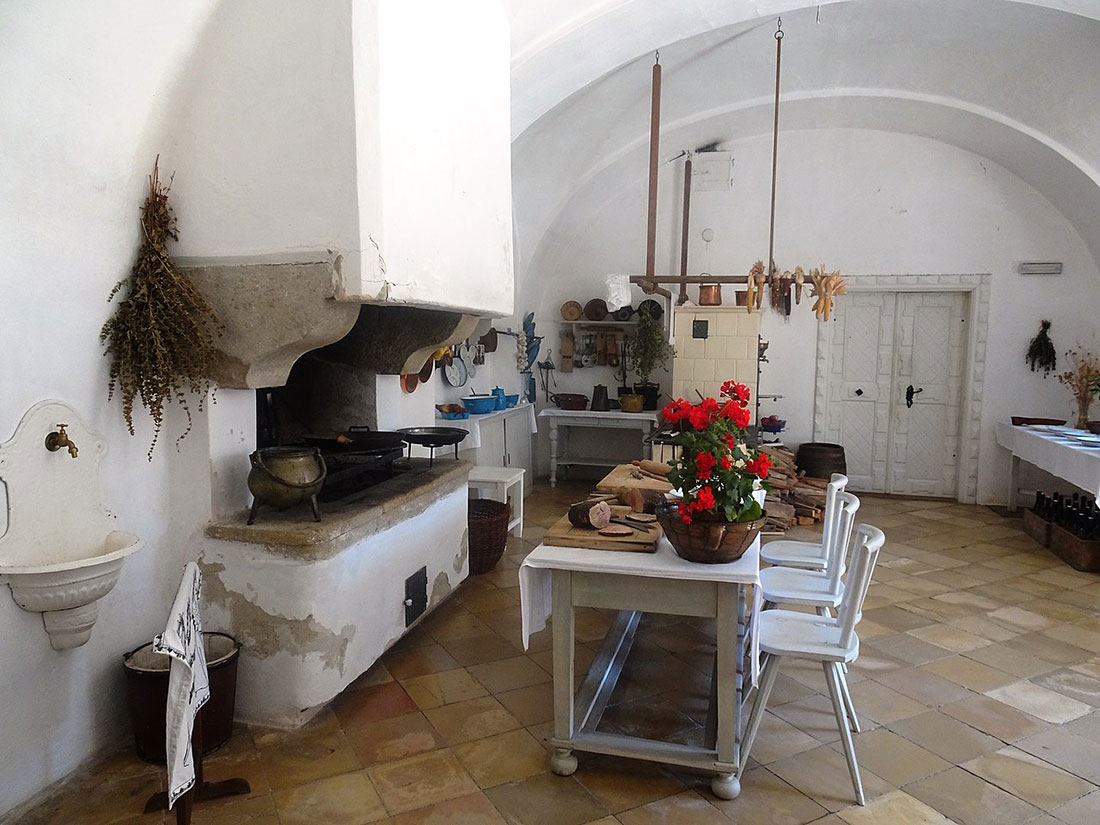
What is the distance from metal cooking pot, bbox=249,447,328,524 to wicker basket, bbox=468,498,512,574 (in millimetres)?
1973

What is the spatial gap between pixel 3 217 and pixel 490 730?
2661mm

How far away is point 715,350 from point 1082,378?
336 centimetres

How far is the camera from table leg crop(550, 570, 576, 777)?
2.77m

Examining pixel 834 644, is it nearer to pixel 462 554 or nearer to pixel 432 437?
pixel 462 554

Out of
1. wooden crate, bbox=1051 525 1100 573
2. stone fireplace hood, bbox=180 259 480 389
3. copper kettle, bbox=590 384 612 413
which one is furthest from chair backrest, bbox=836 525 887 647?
copper kettle, bbox=590 384 612 413

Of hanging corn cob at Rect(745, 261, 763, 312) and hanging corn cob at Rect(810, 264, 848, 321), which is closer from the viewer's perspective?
hanging corn cob at Rect(810, 264, 848, 321)

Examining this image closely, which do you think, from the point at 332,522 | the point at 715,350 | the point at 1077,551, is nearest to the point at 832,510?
the point at 332,522

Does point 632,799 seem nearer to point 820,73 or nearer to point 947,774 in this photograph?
point 947,774

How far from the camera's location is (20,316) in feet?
8.21

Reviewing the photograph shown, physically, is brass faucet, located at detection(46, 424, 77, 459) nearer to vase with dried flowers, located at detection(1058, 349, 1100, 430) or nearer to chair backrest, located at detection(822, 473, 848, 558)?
chair backrest, located at detection(822, 473, 848, 558)

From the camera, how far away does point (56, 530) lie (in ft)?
8.62

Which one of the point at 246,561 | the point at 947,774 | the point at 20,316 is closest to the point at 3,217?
the point at 20,316

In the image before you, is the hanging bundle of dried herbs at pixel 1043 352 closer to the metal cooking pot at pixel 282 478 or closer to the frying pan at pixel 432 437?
the frying pan at pixel 432 437

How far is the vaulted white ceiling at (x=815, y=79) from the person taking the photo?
4750mm
